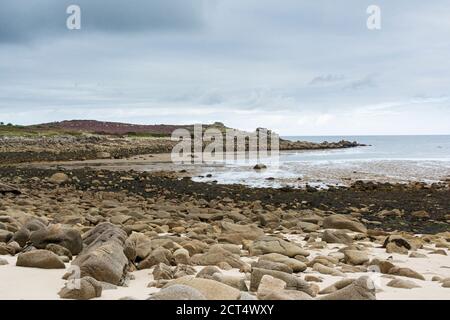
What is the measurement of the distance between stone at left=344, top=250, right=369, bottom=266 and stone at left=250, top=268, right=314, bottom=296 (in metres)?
2.23

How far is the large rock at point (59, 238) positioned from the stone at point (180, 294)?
3.00 meters

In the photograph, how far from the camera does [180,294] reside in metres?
4.62

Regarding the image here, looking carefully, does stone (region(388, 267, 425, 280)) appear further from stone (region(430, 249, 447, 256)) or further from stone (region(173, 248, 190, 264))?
stone (region(173, 248, 190, 264))

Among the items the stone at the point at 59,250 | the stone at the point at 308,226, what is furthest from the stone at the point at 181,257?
the stone at the point at 308,226

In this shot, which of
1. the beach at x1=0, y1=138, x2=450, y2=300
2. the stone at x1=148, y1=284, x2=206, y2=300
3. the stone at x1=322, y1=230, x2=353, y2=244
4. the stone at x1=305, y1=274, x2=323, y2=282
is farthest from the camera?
the stone at x1=322, y1=230, x2=353, y2=244

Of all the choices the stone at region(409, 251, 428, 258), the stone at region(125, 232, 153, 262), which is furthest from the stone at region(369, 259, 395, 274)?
the stone at region(125, 232, 153, 262)

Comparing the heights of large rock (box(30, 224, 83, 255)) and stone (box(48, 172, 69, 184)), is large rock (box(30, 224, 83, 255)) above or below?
above

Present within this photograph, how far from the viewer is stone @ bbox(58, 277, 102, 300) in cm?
513

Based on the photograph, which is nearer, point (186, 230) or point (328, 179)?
point (186, 230)

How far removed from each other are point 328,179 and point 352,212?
1242 cm

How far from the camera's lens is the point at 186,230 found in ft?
35.8
